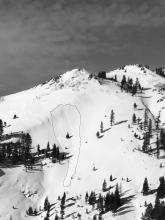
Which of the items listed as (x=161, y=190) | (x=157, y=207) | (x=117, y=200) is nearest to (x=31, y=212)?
(x=117, y=200)

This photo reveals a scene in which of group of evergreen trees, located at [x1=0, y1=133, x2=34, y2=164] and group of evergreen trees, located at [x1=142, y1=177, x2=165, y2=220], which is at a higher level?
group of evergreen trees, located at [x1=0, y1=133, x2=34, y2=164]

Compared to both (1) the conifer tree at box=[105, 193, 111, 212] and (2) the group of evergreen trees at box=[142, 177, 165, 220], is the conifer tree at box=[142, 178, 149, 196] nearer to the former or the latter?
(2) the group of evergreen trees at box=[142, 177, 165, 220]

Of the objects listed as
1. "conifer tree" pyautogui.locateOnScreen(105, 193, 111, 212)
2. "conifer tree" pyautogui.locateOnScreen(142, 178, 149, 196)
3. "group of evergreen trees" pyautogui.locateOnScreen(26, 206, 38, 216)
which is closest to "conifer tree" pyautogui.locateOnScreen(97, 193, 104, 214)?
"conifer tree" pyautogui.locateOnScreen(105, 193, 111, 212)

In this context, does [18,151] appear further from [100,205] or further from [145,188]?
[145,188]

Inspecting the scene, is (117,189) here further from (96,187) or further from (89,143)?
(89,143)

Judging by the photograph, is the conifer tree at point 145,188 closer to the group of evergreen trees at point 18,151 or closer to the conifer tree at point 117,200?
the conifer tree at point 117,200

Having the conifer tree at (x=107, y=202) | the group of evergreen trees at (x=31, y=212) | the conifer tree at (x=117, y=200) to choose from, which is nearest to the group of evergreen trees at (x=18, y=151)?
the group of evergreen trees at (x=31, y=212)

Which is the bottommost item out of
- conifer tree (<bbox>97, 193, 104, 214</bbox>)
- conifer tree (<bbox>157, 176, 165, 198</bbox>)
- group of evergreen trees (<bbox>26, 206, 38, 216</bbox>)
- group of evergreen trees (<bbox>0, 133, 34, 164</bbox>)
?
group of evergreen trees (<bbox>26, 206, 38, 216</bbox>)

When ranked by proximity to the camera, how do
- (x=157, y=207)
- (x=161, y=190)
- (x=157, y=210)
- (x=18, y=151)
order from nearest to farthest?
(x=157, y=210)
(x=157, y=207)
(x=161, y=190)
(x=18, y=151)

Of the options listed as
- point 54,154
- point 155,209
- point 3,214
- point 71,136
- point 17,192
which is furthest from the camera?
point 71,136

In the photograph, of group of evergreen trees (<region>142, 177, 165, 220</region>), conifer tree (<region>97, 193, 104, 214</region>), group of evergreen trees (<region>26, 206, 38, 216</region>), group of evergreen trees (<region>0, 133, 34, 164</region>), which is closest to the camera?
group of evergreen trees (<region>142, 177, 165, 220</region>)

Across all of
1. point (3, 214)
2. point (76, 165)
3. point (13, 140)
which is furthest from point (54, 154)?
point (3, 214)
